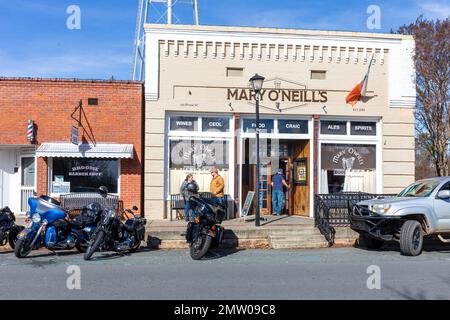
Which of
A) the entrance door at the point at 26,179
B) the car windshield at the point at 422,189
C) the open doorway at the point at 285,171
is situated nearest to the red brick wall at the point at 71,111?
the entrance door at the point at 26,179

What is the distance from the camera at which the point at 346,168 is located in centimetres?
1611

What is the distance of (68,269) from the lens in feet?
28.6

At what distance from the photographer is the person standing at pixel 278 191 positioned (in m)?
15.7

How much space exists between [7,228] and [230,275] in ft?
17.9

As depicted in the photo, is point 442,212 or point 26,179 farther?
point 26,179

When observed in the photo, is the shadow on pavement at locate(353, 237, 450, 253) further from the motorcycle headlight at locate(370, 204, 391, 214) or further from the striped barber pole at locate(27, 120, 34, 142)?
the striped barber pole at locate(27, 120, 34, 142)

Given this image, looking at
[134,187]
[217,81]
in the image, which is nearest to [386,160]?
[217,81]

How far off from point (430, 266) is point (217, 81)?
8936 millimetres

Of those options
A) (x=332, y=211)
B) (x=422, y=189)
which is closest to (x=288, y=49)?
(x=332, y=211)

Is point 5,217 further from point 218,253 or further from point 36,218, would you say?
point 218,253

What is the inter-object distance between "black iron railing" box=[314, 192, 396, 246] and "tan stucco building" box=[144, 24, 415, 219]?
3170mm

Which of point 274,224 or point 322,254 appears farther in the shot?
point 274,224
